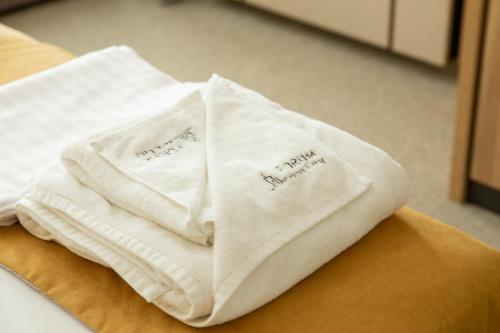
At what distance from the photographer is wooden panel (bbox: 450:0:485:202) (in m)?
1.92

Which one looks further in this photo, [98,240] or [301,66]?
[301,66]

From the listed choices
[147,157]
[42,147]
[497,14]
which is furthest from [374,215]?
[497,14]

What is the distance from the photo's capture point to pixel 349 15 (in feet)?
9.65

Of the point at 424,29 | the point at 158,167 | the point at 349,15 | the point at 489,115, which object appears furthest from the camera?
the point at 349,15

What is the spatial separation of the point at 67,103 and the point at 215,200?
56 cm

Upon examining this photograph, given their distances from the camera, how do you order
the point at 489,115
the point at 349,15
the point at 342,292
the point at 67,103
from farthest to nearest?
1. the point at 349,15
2. the point at 489,115
3. the point at 67,103
4. the point at 342,292

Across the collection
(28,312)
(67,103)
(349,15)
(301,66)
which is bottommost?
(301,66)

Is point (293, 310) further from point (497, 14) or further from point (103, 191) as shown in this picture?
point (497, 14)

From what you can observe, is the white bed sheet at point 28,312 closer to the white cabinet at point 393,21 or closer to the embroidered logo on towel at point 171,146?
the embroidered logo on towel at point 171,146

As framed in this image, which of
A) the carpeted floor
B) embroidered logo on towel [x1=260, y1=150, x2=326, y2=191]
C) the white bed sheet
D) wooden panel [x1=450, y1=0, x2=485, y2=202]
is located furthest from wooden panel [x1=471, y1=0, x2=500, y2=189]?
the white bed sheet

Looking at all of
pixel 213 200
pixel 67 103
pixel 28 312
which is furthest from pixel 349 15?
pixel 28 312

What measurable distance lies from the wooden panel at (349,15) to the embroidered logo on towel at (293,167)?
1.69 meters

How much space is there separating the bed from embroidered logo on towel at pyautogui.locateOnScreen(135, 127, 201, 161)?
0.20m

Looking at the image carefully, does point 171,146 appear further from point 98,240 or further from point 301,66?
point 301,66
